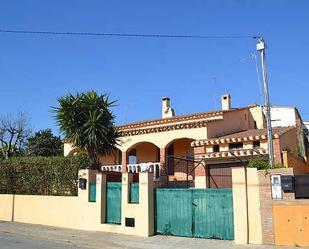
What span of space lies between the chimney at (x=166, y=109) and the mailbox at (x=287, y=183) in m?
19.2

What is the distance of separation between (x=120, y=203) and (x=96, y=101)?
17.3ft

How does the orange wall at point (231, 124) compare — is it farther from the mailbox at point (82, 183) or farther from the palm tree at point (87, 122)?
the mailbox at point (82, 183)

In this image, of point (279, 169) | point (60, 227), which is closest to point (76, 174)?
point (60, 227)

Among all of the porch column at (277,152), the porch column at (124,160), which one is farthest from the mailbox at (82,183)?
the porch column at (277,152)

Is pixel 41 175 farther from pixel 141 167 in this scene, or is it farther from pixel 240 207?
pixel 240 207

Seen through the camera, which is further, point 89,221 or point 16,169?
point 16,169

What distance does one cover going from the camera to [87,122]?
1802 centimetres

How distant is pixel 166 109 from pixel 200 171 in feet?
35.7

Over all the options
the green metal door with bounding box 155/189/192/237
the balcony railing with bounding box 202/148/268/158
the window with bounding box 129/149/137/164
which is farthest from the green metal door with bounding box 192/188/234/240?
the window with bounding box 129/149/137/164

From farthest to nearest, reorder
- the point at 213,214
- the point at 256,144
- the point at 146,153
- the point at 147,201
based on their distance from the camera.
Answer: the point at 146,153 < the point at 256,144 < the point at 147,201 < the point at 213,214

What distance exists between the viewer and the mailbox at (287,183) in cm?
1202

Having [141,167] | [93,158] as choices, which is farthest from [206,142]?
[93,158]

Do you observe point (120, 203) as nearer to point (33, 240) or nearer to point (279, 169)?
point (33, 240)

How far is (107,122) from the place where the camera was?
18.7 metres
